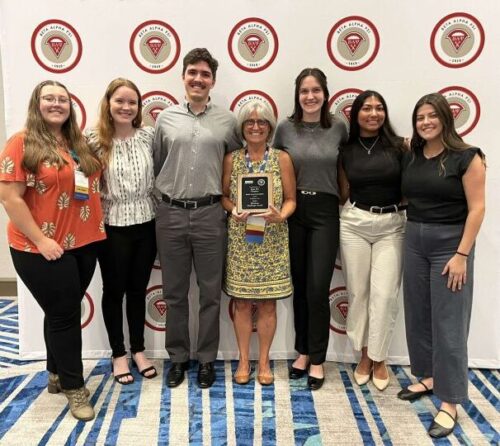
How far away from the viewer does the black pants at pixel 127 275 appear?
95.9 inches

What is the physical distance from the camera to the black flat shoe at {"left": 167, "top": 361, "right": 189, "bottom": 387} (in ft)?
8.43

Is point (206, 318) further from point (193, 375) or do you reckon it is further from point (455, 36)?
point (455, 36)

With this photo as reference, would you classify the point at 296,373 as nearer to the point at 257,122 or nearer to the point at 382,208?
the point at 382,208

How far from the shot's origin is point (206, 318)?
8.52 ft

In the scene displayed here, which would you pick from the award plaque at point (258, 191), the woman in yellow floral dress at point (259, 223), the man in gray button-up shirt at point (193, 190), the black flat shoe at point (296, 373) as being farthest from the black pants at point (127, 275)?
the black flat shoe at point (296, 373)

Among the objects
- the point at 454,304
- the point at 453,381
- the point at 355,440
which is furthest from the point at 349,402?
the point at 454,304

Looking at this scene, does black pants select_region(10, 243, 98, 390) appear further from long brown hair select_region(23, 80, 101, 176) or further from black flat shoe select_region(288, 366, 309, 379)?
black flat shoe select_region(288, 366, 309, 379)

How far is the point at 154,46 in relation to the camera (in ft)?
8.73

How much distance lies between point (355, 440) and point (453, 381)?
1.83 ft

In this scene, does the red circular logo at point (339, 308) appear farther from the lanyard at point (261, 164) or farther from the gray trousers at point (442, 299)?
the lanyard at point (261, 164)

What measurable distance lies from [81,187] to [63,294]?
51 centimetres

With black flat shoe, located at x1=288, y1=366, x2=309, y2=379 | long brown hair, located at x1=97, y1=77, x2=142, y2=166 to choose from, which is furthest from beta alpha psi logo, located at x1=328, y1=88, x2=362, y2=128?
black flat shoe, located at x1=288, y1=366, x2=309, y2=379

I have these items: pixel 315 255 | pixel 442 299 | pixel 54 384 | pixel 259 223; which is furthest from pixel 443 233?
pixel 54 384

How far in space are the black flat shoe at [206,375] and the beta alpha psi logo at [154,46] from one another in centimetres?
181
